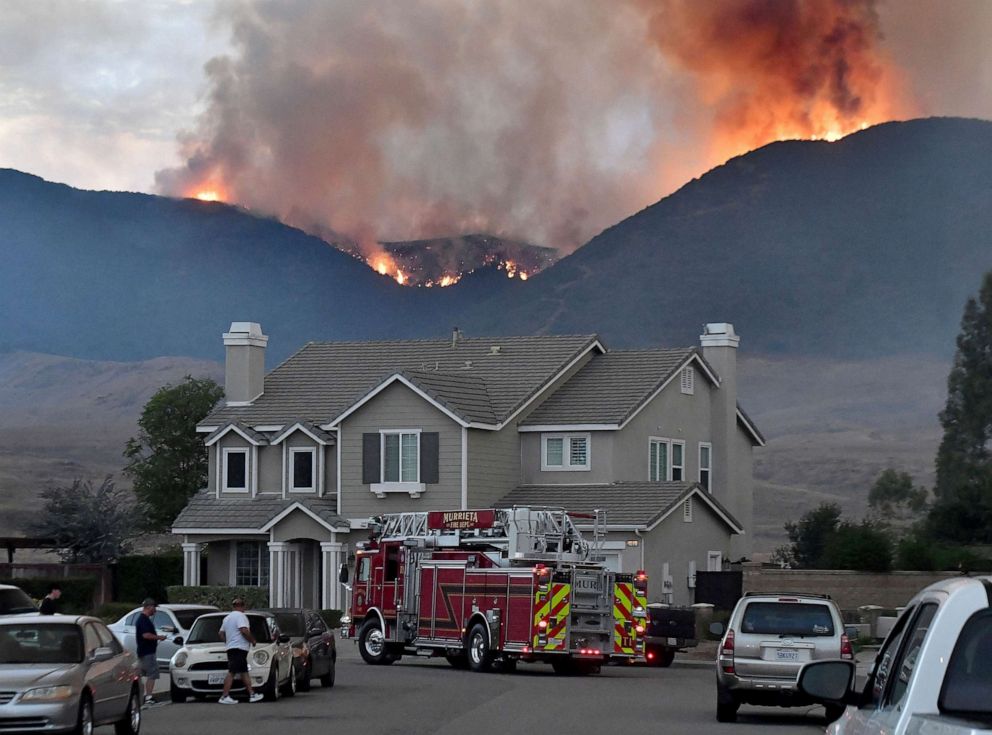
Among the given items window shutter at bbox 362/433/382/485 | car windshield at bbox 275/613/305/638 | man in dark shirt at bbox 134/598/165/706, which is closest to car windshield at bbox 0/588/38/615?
man in dark shirt at bbox 134/598/165/706

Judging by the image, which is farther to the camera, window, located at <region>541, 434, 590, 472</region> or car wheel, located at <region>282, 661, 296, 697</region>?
window, located at <region>541, 434, 590, 472</region>

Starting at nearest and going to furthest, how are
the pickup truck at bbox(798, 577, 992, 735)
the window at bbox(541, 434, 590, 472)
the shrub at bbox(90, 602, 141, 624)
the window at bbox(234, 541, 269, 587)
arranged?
→ the pickup truck at bbox(798, 577, 992, 735)
the shrub at bbox(90, 602, 141, 624)
the window at bbox(541, 434, 590, 472)
the window at bbox(234, 541, 269, 587)

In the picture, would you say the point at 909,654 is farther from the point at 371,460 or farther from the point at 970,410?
the point at 970,410

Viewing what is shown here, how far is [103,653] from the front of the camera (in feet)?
68.5

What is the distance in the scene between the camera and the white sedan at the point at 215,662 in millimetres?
29125

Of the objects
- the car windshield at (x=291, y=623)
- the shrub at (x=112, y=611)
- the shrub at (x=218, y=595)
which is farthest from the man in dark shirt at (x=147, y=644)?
the shrub at (x=218, y=595)

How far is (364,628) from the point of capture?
4022 cm

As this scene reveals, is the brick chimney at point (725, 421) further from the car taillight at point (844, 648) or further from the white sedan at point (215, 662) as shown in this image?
the car taillight at point (844, 648)

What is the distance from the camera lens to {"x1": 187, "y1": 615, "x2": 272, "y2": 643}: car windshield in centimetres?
2931

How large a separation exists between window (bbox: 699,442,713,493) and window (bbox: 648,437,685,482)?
74.3 inches

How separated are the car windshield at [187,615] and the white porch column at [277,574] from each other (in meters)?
19.8

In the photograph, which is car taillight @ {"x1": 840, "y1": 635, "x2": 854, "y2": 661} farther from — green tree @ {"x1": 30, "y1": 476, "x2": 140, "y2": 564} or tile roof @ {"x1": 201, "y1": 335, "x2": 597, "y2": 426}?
Answer: green tree @ {"x1": 30, "y1": 476, "x2": 140, "y2": 564}

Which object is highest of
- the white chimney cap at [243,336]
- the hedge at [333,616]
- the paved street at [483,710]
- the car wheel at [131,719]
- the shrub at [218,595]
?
the white chimney cap at [243,336]

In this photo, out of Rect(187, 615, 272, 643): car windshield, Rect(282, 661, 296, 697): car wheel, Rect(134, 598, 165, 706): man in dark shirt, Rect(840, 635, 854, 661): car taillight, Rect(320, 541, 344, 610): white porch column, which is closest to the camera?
Rect(840, 635, 854, 661): car taillight
